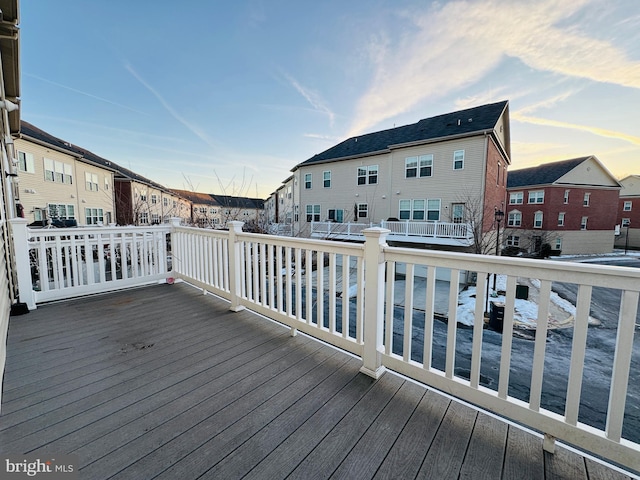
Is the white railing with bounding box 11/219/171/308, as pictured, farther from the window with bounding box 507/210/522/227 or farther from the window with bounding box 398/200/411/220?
the window with bounding box 507/210/522/227

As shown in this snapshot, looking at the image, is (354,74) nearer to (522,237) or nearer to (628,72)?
(628,72)

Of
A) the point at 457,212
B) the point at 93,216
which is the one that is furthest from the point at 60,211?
the point at 457,212

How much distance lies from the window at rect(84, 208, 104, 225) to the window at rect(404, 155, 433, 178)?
19.4 metres

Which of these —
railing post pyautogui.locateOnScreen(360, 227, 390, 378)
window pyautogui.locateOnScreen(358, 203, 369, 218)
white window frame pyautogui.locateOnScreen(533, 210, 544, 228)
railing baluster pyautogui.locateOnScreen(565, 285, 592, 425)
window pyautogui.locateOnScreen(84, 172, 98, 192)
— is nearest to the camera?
railing baluster pyautogui.locateOnScreen(565, 285, 592, 425)

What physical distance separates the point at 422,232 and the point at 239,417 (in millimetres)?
11957

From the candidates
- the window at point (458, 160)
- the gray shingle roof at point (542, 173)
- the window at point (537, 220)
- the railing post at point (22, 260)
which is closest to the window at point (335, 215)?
the window at point (458, 160)

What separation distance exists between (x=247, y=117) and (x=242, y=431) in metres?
10.8

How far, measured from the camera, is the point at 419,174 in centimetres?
1377

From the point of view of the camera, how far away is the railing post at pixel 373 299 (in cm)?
193

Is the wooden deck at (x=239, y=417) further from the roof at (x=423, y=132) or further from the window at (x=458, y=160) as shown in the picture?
the roof at (x=423, y=132)

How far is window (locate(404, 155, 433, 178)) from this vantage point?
13508 mm

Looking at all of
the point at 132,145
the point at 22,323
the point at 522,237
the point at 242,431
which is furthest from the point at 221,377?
the point at 522,237

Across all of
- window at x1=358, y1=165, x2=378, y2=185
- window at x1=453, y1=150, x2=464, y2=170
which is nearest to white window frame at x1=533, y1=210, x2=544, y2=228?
window at x1=453, y1=150, x2=464, y2=170

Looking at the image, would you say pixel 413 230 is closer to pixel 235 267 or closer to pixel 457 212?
pixel 457 212
